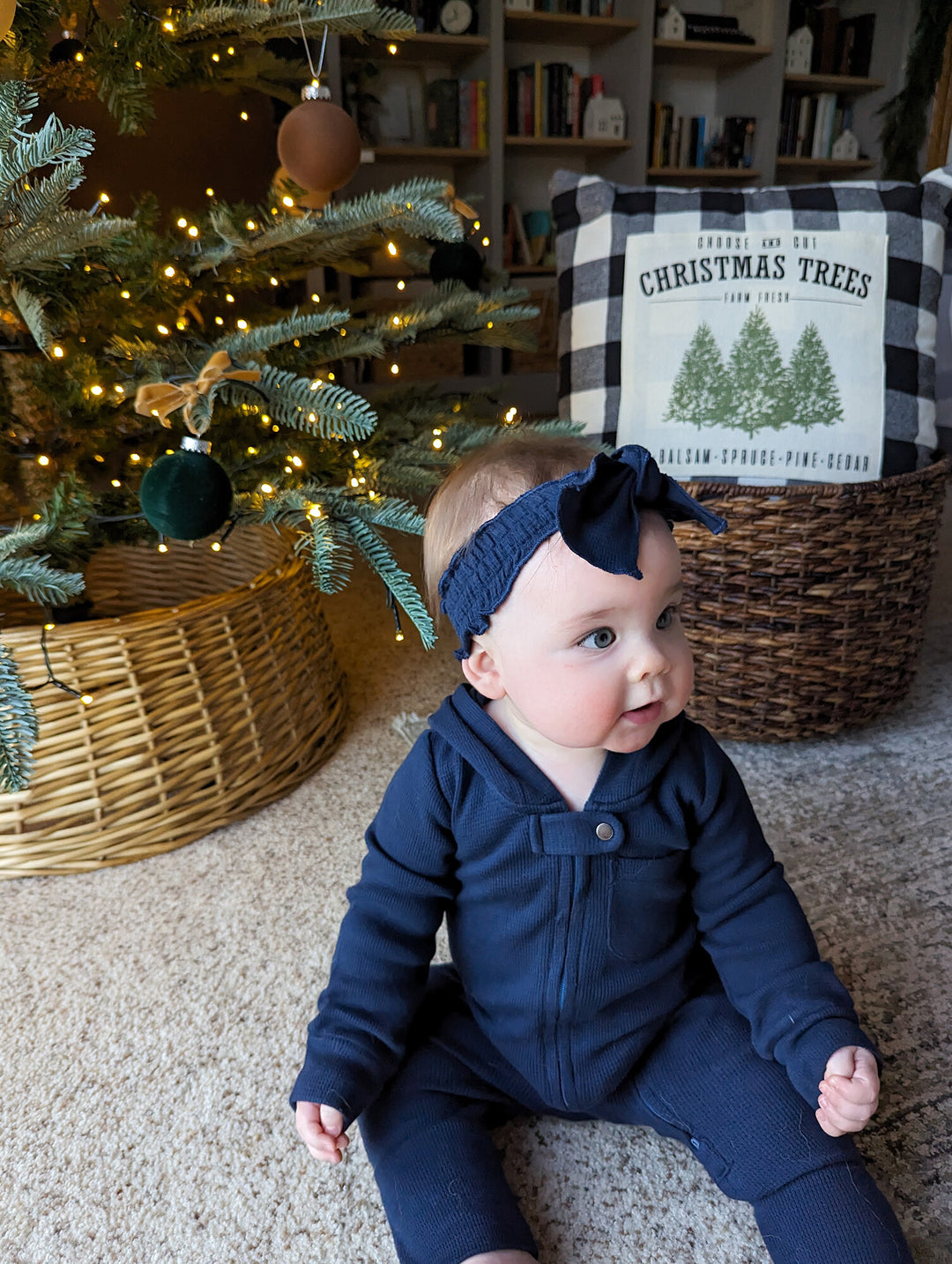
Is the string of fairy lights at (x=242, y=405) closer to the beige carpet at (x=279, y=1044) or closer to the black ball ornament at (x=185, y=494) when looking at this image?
the black ball ornament at (x=185, y=494)

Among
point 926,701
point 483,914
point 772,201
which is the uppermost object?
point 772,201

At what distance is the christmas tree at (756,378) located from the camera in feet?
3.58

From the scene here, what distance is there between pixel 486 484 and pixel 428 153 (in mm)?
2716

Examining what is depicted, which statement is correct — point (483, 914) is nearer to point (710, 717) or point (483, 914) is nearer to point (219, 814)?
point (219, 814)

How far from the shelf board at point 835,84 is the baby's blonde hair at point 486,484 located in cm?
342

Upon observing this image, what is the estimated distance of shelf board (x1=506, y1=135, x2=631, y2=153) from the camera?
9.93 ft

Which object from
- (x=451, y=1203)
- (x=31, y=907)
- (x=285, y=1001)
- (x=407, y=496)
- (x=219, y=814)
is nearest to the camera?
(x=451, y=1203)

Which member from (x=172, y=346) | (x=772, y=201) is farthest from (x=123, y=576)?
(x=772, y=201)

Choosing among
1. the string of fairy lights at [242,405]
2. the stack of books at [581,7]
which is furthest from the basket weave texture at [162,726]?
the stack of books at [581,7]

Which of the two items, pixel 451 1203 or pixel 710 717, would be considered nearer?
pixel 451 1203

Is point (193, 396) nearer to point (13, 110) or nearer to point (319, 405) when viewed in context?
point (319, 405)

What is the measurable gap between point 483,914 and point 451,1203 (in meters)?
0.17

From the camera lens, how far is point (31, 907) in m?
0.91

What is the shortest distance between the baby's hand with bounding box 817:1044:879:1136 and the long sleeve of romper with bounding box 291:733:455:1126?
0.27m
